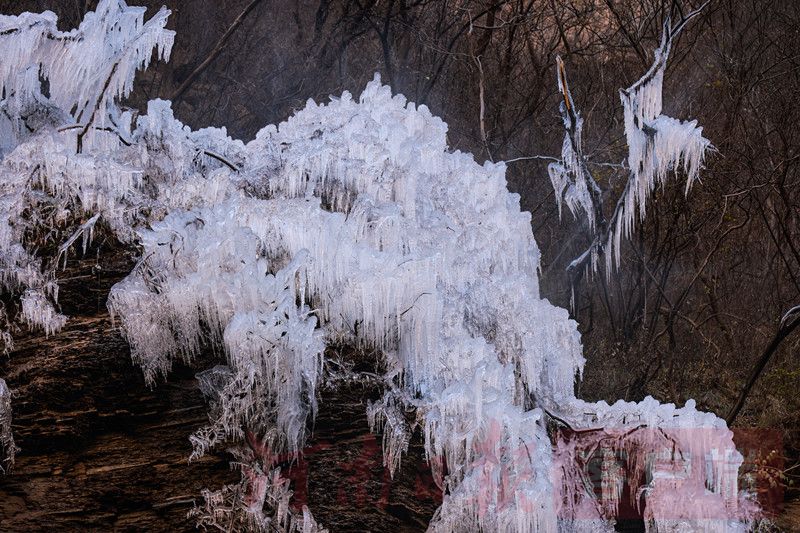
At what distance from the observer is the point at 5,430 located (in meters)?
4.31

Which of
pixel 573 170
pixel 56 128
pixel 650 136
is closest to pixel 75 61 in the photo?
pixel 56 128

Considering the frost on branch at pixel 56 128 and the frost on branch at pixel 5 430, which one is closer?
the frost on branch at pixel 5 430

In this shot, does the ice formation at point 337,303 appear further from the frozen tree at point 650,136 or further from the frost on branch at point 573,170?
the frost on branch at point 573,170

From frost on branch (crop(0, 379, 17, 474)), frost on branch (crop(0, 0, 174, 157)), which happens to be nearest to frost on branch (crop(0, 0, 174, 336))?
frost on branch (crop(0, 0, 174, 157))

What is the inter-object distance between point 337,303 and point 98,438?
164 centimetres

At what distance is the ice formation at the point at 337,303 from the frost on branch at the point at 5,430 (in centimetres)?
47

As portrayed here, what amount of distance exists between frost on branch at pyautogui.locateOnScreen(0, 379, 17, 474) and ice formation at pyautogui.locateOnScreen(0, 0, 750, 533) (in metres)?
0.47

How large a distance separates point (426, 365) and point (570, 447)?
1450 mm

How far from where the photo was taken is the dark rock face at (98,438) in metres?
4.39

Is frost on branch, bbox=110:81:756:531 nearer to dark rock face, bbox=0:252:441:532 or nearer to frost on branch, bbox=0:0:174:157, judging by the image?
dark rock face, bbox=0:252:441:532

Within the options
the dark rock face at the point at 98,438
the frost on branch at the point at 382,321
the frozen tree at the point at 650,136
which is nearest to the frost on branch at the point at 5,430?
the dark rock face at the point at 98,438

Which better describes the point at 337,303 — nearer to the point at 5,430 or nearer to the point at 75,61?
the point at 5,430

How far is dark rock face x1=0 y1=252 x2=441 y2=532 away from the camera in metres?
4.39

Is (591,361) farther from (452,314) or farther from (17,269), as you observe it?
(17,269)
